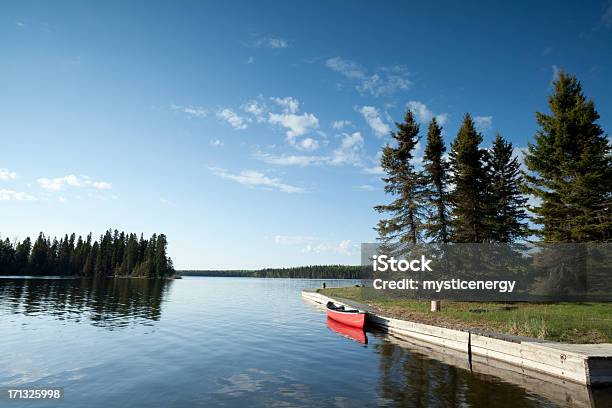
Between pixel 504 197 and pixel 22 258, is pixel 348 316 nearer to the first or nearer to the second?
pixel 504 197

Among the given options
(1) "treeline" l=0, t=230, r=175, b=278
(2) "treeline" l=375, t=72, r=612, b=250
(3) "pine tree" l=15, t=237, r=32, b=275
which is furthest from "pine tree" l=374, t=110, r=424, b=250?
(3) "pine tree" l=15, t=237, r=32, b=275

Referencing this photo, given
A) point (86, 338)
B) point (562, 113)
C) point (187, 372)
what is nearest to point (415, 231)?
point (562, 113)

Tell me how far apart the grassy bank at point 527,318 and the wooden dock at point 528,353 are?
142 cm

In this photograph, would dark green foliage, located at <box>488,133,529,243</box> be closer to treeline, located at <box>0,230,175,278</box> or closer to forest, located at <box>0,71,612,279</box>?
forest, located at <box>0,71,612,279</box>

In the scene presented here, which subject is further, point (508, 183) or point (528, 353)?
point (508, 183)

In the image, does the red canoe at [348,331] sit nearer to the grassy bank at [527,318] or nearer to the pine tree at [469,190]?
the grassy bank at [527,318]

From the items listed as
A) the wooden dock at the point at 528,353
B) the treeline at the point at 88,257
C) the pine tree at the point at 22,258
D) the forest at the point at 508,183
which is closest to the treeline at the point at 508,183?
the forest at the point at 508,183

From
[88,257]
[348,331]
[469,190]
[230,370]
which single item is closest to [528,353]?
[230,370]

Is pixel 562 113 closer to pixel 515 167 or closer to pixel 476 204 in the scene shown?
pixel 515 167

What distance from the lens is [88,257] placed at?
392 ft

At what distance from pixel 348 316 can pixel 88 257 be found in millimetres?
119439

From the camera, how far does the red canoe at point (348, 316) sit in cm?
2581

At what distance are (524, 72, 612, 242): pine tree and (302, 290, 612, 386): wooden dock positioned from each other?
15379 millimetres

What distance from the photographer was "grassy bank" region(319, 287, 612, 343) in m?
17.0
